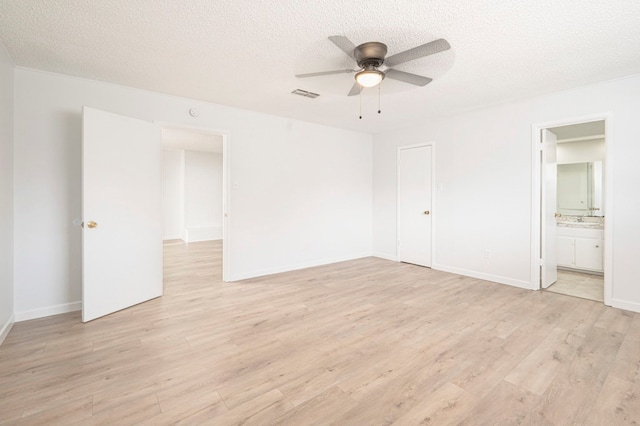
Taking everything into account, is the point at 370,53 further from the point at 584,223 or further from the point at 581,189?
the point at 581,189

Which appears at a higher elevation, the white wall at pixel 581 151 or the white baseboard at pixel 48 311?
the white wall at pixel 581 151

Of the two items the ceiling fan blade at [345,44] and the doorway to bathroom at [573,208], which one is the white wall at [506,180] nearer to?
the doorway to bathroom at [573,208]

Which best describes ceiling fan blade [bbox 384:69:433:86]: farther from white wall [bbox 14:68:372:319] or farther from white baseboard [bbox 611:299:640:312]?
white baseboard [bbox 611:299:640:312]

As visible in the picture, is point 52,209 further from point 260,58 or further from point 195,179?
point 195,179

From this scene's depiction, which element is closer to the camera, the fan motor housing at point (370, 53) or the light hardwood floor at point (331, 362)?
the light hardwood floor at point (331, 362)

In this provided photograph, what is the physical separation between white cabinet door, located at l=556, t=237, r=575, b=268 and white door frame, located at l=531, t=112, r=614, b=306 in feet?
4.82

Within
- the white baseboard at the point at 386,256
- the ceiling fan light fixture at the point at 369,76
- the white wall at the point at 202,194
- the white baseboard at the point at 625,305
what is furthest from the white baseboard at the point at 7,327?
the white baseboard at the point at 625,305

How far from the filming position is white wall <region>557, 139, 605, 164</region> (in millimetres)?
4961

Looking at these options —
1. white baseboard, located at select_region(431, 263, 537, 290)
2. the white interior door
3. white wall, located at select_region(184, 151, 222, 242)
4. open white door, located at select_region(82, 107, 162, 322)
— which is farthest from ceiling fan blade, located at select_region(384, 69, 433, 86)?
white wall, located at select_region(184, 151, 222, 242)

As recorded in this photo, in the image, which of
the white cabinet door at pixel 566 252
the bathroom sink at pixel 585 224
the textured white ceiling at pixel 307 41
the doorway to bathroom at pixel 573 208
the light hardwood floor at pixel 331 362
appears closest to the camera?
the light hardwood floor at pixel 331 362

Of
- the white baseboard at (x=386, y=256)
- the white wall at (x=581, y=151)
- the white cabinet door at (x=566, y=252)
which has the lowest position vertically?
the white baseboard at (x=386, y=256)

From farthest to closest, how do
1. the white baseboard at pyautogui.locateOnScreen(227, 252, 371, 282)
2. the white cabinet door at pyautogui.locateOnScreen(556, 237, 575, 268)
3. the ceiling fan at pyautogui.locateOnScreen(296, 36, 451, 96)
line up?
the white cabinet door at pyautogui.locateOnScreen(556, 237, 575, 268) < the white baseboard at pyautogui.locateOnScreen(227, 252, 371, 282) < the ceiling fan at pyautogui.locateOnScreen(296, 36, 451, 96)

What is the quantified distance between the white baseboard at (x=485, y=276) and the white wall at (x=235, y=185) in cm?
162

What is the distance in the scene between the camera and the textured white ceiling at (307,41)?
79.7 inches
